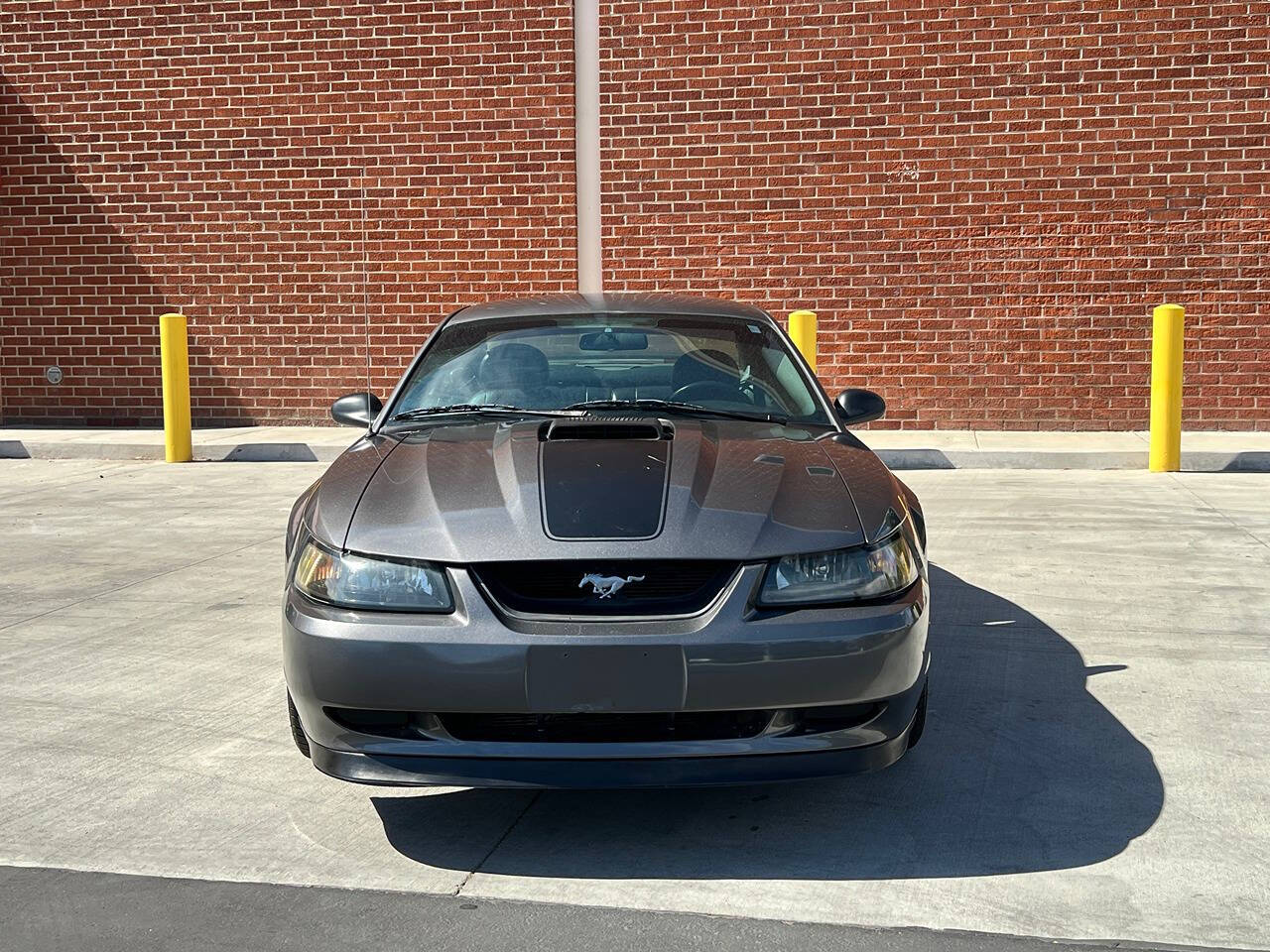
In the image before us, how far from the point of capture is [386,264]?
14852 mm

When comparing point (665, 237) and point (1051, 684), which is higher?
point (665, 237)

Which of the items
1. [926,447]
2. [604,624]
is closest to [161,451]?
[926,447]

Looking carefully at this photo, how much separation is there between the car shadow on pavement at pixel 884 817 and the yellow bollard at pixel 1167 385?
7031 mm

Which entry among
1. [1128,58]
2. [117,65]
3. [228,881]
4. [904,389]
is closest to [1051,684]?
[228,881]

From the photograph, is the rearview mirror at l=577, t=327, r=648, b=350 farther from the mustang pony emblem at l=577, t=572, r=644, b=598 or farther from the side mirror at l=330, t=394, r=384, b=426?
the mustang pony emblem at l=577, t=572, r=644, b=598

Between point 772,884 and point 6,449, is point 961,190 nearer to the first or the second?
point 6,449

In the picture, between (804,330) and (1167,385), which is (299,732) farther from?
(1167,385)

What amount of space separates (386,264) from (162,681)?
9.74 m

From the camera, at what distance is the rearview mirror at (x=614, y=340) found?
5.29 meters

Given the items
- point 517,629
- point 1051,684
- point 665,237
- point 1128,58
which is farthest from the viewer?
point 665,237

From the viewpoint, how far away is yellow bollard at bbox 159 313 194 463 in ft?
42.1

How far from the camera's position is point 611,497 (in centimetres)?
388

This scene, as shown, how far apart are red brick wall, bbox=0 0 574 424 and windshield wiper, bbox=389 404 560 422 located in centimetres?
966

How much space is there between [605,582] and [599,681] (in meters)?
0.26
